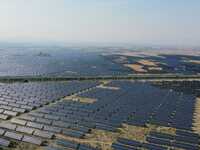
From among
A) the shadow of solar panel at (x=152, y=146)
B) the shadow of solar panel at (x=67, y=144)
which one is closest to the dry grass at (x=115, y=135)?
the shadow of solar panel at (x=67, y=144)

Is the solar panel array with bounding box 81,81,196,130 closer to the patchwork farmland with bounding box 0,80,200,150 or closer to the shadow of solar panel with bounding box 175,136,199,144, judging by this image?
the patchwork farmland with bounding box 0,80,200,150

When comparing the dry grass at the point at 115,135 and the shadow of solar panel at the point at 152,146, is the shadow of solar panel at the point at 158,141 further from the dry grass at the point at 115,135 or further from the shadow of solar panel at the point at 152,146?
the shadow of solar panel at the point at 152,146

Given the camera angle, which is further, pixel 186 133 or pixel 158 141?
pixel 186 133

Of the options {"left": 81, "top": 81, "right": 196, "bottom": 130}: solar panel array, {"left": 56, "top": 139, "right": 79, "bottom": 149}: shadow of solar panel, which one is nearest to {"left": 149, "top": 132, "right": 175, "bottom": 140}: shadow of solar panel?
{"left": 81, "top": 81, "right": 196, "bottom": 130}: solar panel array

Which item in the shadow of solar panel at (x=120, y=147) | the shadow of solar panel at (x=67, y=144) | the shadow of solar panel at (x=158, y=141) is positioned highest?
the shadow of solar panel at (x=67, y=144)

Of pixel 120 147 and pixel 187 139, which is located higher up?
pixel 120 147

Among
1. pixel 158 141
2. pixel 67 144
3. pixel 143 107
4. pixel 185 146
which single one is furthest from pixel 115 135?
pixel 143 107

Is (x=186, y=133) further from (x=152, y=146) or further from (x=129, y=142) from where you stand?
(x=129, y=142)

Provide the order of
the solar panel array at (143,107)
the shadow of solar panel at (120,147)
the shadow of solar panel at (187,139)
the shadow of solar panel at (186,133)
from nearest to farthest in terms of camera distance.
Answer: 1. the shadow of solar panel at (120,147)
2. the shadow of solar panel at (187,139)
3. the shadow of solar panel at (186,133)
4. the solar panel array at (143,107)

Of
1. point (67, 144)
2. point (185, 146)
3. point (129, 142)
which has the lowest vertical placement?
point (185, 146)

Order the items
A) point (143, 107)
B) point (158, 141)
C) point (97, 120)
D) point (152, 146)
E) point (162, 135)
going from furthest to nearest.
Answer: point (143, 107) < point (97, 120) < point (162, 135) < point (158, 141) < point (152, 146)
